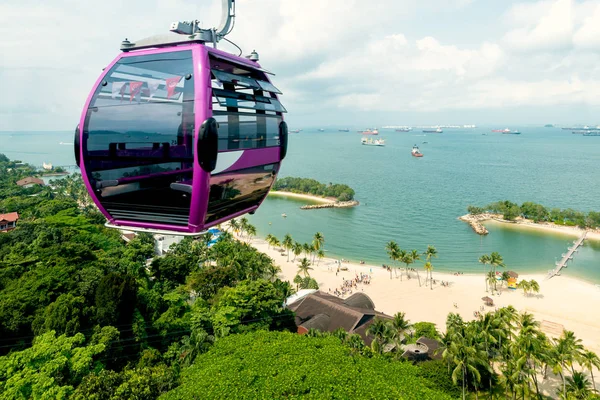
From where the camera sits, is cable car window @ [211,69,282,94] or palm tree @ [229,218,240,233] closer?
cable car window @ [211,69,282,94]

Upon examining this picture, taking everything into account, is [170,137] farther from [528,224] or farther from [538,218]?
[538,218]

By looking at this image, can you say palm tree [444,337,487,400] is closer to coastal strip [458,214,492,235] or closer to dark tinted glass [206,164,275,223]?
dark tinted glass [206,164,275,223]

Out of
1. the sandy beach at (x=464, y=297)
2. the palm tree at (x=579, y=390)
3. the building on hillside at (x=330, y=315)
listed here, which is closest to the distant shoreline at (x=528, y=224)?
the sandy beach at (x=464, y=297)

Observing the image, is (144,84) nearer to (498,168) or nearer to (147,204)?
(147,204)

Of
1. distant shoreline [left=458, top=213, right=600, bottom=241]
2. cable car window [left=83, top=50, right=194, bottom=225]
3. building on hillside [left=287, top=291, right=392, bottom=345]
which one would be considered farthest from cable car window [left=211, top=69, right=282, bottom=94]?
distant shoreline [left=458, top=213, right=600, bottom=241]

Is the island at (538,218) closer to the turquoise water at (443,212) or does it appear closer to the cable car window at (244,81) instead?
the turquoise water at (443,212)

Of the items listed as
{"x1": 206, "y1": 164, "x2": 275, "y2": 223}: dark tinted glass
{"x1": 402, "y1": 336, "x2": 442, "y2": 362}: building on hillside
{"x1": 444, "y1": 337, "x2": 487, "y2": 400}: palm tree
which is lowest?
{"x1": 402, "y1": 336, "x2": 442, "y2": 362}: building on hillside

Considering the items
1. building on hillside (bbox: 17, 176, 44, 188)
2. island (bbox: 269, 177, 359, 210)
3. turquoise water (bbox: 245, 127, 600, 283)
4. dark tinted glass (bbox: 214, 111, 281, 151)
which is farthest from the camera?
building on hillside (bbox: 17, 176, 44, 188)

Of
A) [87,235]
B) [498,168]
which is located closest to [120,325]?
[87,235]
